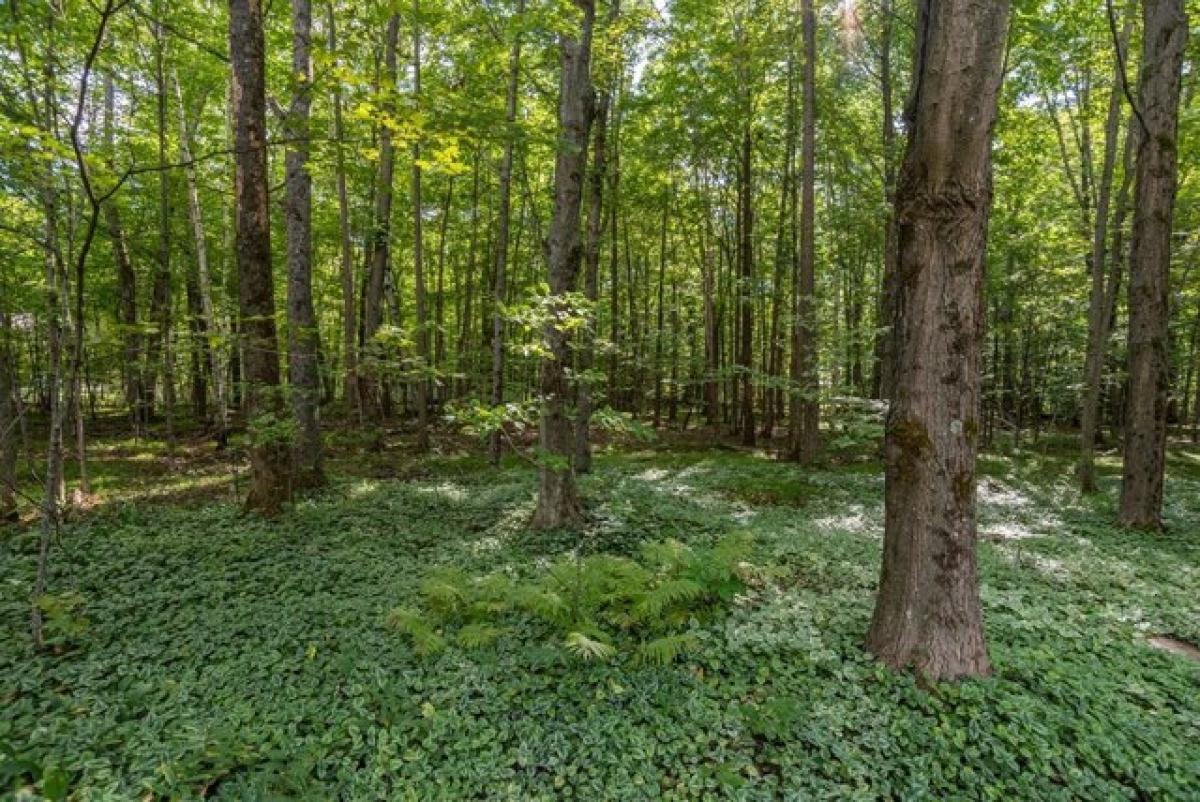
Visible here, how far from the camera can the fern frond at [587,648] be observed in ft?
12.2

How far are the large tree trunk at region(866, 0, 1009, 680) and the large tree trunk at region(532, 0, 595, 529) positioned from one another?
409cm

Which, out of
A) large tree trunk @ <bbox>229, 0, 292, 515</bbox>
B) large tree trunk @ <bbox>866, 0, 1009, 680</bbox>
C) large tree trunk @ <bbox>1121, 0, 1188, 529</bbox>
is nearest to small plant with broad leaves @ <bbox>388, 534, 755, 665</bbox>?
large tree trunk @ <bbox>866, 0, 1009, 680</bbox>

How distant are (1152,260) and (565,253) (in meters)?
8.05

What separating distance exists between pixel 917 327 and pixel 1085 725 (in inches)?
96.8

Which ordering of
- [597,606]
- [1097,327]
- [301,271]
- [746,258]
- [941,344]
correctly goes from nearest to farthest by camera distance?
[941,344] < [597,606] < [301,271] < [1097,327] < [746,258]

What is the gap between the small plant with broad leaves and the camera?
4.09m

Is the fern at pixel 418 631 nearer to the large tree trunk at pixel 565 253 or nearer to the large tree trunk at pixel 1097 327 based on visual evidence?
the large tree trunk at pixel 565 253

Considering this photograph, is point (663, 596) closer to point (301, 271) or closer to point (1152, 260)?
point (301, 271)

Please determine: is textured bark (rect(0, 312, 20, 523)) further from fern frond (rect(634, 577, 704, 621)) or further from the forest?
fern frond (rect(634, 577, 704, 621))

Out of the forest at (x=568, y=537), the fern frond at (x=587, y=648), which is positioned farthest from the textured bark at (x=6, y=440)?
the fern frond at (x=587, y=648)

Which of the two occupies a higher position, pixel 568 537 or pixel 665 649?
pixel 665 649

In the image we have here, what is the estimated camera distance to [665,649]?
3.84 meters

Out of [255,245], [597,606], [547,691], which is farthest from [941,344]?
[255,245]

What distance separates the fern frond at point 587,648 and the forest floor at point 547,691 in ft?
0.41
